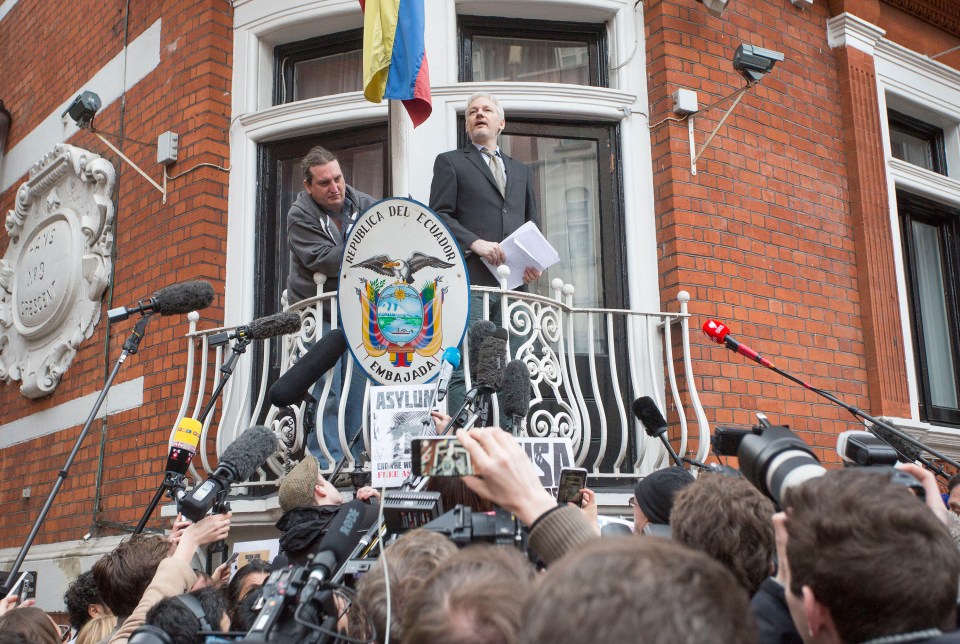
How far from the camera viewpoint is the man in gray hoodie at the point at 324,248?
5707mm

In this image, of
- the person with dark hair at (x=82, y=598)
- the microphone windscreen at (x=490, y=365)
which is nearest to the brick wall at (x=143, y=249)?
the person with dark hair at (x=82, y=598)

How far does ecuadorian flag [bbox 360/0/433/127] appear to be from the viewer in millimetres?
5586

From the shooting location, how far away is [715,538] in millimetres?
2320

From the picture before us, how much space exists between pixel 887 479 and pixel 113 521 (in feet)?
20.5

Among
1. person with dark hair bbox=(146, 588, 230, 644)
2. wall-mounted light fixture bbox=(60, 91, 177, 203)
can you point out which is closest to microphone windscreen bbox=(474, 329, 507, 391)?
person with dark hair bbox=(146, 588, 230, 644)

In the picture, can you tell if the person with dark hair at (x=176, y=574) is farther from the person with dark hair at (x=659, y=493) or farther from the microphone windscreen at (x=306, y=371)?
the microphone windscreen at (x=306, y=371)

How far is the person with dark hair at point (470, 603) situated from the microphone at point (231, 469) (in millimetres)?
1239

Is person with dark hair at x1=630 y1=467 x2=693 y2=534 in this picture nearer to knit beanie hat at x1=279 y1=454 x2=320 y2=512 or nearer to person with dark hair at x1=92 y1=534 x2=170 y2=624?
knit beanie hat at x1=279 y1=454 x2=320 y2=512

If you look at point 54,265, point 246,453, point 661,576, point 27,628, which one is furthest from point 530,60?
point 661,576

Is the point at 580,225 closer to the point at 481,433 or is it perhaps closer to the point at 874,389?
the point at 874,389

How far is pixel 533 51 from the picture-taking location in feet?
23.5

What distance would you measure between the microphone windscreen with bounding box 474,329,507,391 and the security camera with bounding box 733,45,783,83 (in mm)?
3229

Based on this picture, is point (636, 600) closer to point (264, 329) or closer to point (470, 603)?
point (470, 603)

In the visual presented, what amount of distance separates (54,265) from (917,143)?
7271 mm
